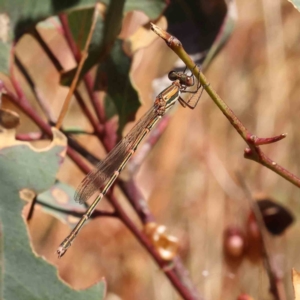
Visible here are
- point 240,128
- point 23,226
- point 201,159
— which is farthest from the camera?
point 201,159

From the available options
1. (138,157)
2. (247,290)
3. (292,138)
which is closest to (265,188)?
(292,138)

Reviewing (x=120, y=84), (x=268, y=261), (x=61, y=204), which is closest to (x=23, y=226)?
(x=61, y=204)

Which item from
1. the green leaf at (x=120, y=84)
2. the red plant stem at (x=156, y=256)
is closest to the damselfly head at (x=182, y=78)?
the green leaf at (x=120, y=84)

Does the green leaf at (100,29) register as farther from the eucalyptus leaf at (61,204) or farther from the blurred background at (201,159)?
the blurred background at (201,159)

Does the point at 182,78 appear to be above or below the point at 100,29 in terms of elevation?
below

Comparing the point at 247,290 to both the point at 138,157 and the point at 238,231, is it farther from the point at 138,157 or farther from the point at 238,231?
the point at 138,157

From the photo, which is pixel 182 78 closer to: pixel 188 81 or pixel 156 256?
pixel 188 81

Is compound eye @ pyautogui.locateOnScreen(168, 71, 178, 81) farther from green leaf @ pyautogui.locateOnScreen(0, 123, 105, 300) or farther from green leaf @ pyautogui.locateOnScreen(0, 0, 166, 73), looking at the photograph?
green leaf @ pyautogui.locateOnScreen(0, 123, 105, 300)
